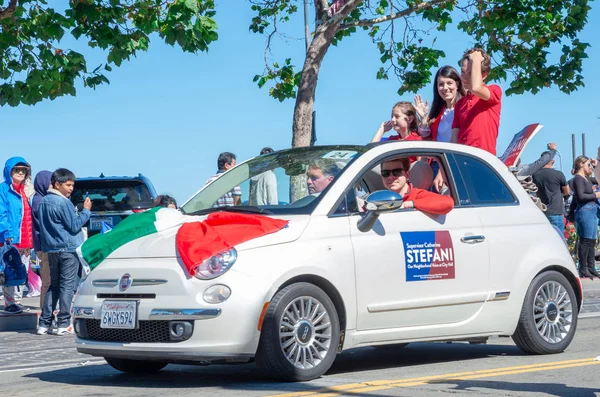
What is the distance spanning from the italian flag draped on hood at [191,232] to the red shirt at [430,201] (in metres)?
1.21

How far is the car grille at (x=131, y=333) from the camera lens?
7.75 m

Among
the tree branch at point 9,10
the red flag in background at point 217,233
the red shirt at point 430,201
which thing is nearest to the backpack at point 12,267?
the tree branch at point 9,10

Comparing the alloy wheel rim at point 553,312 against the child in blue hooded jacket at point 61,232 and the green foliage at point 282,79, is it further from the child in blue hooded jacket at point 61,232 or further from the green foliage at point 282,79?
the green foliage at point 282,79

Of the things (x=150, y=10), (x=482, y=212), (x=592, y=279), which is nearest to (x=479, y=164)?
(x=482, y=212)

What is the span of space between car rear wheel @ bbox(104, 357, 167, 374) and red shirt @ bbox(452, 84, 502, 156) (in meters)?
3.20

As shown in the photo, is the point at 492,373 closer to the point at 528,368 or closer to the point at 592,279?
the point at 528,368

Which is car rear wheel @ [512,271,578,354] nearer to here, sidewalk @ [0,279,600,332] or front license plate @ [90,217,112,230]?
sidewalk @ [0,279,600,332]

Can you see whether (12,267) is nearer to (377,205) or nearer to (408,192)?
(408,192)

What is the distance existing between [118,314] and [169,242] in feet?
1.92

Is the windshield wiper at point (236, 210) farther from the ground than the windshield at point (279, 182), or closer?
closer

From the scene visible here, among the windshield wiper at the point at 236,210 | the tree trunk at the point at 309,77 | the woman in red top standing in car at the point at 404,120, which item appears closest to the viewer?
the windshield wiper at the point at 236,210

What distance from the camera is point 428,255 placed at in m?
8.66

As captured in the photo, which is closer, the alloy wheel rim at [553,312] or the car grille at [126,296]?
the car grille at [126,296]

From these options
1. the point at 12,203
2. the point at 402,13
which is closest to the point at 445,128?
the point at 12,203
